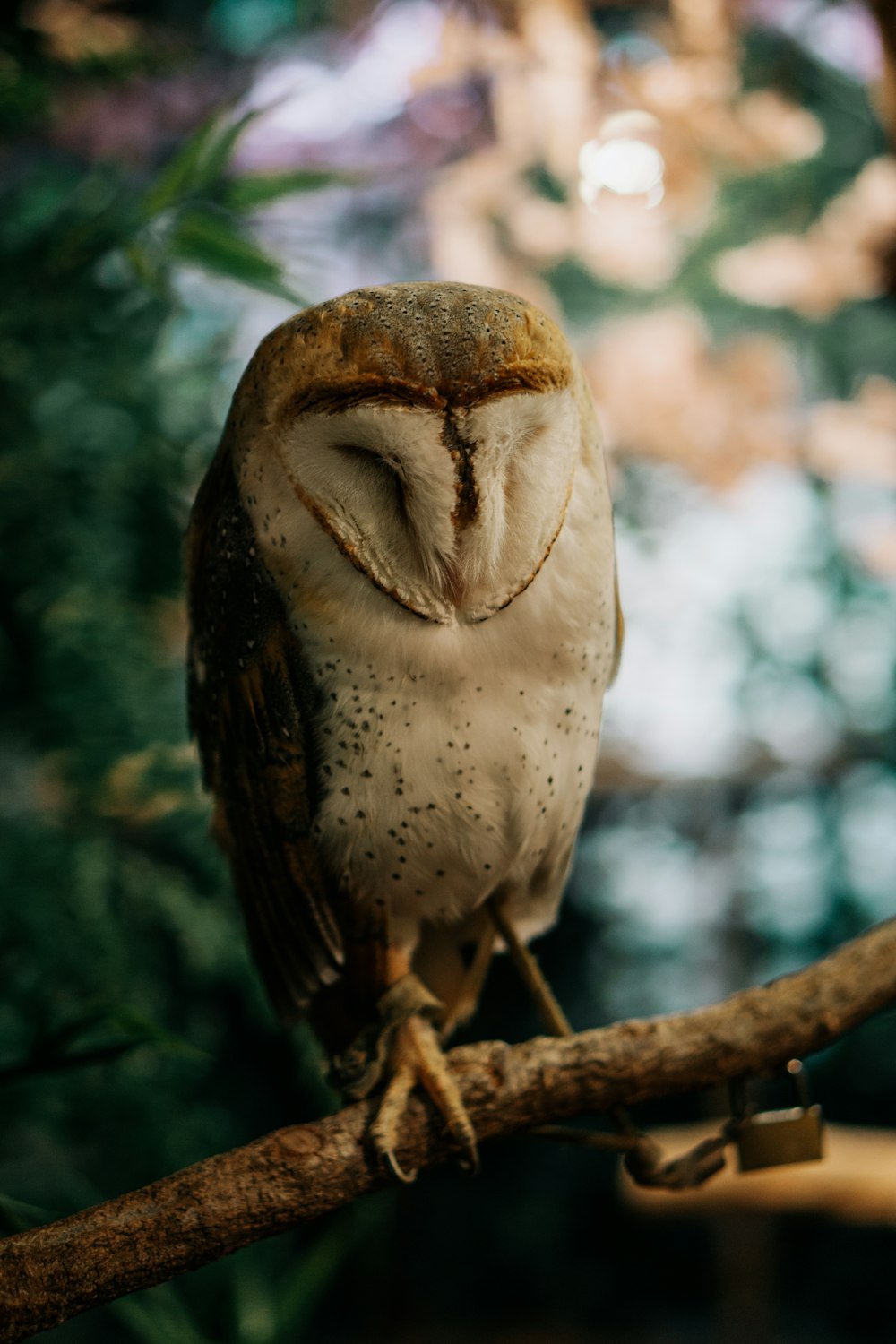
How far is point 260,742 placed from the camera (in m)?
0.91

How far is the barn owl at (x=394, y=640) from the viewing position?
74 centimetres

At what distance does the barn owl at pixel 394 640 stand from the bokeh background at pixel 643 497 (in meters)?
0.99

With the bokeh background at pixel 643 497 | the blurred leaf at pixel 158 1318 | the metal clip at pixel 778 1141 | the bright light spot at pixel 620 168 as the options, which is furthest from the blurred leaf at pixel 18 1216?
the bright light spot at pixel 620 168

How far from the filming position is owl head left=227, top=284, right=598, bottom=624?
0.73 meters

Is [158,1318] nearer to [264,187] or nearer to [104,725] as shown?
[104,725]

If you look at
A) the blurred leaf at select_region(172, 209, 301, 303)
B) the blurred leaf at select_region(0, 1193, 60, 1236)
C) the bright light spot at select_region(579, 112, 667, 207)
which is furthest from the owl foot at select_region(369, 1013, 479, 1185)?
the bright light spot at select_region(579, 112, 667, 207)

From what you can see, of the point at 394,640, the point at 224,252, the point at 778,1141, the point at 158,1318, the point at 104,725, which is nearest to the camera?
the point at 394,640

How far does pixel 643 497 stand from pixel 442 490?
7.22ft

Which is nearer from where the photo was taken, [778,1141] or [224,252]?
[778,1141]

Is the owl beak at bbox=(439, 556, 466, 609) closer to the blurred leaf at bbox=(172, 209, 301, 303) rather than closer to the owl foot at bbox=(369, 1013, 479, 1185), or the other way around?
the owl foot at bbox=(369, 1013, 479, 1185)

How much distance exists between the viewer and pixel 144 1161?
66.9 inches

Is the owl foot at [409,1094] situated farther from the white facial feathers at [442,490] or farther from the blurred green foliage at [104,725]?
the blurred green foliage at [104,725]

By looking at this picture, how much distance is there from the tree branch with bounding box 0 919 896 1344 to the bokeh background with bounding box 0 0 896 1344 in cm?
109

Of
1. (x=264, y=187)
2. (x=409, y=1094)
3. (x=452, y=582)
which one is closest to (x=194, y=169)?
(x=264, y=187)
